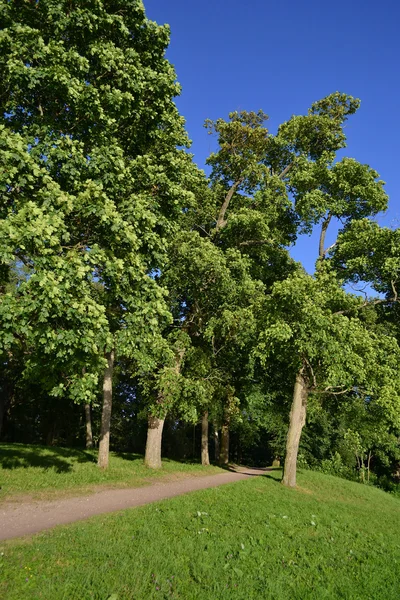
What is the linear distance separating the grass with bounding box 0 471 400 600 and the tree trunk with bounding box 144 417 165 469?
25.0ft

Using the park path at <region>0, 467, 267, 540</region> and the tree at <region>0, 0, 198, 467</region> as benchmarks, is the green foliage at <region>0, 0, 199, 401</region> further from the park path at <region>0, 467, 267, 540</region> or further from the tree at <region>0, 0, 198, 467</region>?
the park path at <region>0, 467, 267, 540</region>

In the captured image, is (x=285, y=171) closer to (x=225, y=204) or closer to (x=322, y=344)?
(x=225, y=204)

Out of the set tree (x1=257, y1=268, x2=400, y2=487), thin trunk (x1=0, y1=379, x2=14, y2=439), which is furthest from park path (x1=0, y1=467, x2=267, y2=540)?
thin trunk (x1=0, y1=379, x2=14, y2=439)

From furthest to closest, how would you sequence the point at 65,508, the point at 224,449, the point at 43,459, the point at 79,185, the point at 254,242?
the point at 224,449 < the point at 254,242 < the point at 43,459 < the point at 79,185 < the point at 65,508

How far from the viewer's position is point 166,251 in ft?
41.3

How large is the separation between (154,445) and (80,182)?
1326cm

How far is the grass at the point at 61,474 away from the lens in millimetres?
10445

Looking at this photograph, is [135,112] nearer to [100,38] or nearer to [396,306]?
[100,38]

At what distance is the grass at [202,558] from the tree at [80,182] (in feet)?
10.3

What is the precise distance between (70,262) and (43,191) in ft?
6.19

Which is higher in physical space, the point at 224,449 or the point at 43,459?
the point at 43,459

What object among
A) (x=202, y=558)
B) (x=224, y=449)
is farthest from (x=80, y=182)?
(x=224, y=449)

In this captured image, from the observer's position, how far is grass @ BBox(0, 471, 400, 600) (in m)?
4.93

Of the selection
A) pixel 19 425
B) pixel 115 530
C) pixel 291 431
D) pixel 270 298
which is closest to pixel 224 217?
pixel 270 298
